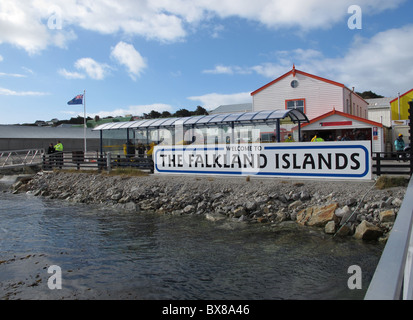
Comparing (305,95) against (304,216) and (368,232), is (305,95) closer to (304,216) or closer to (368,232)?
(304,216)

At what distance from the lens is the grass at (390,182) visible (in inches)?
453

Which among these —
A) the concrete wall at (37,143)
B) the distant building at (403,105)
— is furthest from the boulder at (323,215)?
the concrete wall at (37,143)

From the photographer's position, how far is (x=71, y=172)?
896 inches

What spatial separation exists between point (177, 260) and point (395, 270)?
6.37m

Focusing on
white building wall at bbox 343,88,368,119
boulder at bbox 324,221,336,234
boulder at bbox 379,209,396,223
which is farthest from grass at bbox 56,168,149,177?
white building wall at bbox 343,88,368,119

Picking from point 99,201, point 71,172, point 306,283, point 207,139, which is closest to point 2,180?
point 71,172

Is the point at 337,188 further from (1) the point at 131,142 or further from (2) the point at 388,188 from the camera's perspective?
(1) the point at 131,142

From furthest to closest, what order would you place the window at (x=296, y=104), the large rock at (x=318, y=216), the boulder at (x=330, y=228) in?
the window at (x=296, y=104)
the large rock at (x=318, y=216)
the boulder at (x=330, y=228)

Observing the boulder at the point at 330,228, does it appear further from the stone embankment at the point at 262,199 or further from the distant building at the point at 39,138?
the distant building at the point at 39,138

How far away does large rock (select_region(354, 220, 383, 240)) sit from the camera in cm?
929

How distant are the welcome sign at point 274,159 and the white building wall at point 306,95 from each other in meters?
17.1

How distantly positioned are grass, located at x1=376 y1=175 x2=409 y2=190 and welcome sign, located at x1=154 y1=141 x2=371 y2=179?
0.52m

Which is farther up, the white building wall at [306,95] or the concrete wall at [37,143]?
the white building wall at [306,95]

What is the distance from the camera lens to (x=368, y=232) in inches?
367
